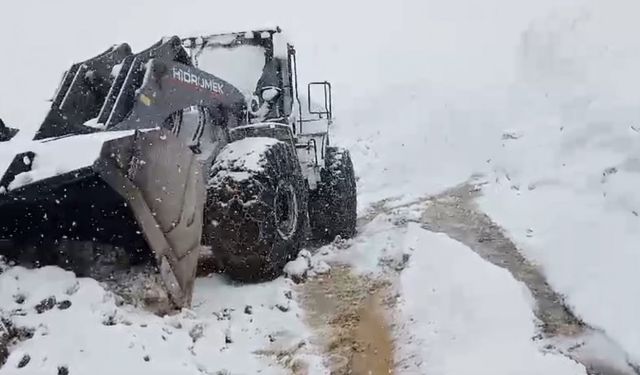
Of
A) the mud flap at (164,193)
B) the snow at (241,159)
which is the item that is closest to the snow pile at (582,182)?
the snow at (241,159)

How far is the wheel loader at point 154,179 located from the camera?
429 centimetres

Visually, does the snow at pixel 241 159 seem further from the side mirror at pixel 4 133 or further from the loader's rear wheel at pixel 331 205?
the loader's rear wheel at pixel 331 205

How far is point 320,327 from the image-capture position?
17.9 feet

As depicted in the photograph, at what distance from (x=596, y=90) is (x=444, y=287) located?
1088 cm

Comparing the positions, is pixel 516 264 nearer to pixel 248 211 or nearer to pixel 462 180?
pixel 248 211

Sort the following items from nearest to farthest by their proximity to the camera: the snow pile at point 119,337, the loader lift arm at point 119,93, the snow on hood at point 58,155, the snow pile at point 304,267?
the snow pile at point 119,337 < the snow on hood at point 58,155 < the loader lift arm at point 119,93 < the snow pile at point 304,267

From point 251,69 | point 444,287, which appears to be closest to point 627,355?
point 444,287

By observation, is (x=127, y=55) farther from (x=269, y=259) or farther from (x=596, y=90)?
(x=596, y=90)

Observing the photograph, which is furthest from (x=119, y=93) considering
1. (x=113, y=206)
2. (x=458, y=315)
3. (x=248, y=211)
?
(x=458, y=315)

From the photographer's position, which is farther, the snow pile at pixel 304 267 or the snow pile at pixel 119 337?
the snow pile at pixel 304 267

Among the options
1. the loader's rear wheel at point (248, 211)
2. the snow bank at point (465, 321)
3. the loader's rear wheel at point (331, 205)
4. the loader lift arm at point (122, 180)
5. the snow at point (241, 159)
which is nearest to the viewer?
the loader lift arm at point (122, 180)

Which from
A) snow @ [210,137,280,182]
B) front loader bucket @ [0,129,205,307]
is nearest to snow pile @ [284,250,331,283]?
snow @ [210,137,280,182]

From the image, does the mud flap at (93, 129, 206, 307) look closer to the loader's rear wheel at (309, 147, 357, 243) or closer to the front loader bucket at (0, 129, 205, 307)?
the front loader bucket at (0, 129, 205, 307)

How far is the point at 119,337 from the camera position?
4090mm
